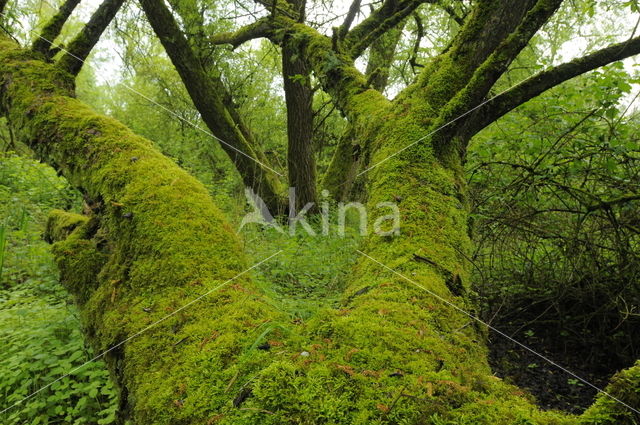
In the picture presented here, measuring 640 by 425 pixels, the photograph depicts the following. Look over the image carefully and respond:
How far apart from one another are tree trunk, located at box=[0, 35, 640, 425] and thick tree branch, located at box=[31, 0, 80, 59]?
86cm

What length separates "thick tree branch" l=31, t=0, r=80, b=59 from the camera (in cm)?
354

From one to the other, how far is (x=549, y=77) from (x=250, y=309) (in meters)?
2.60

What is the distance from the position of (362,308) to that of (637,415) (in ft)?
2.89

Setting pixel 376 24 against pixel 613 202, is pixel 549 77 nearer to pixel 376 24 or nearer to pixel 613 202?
pixel 613 202

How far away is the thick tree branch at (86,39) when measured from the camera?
11.3 ft

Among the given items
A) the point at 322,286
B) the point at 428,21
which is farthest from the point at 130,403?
the point at 428,21

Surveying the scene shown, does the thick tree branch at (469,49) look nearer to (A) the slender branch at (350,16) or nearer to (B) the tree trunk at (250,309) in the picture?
(B) the tree trunk at (250,309)

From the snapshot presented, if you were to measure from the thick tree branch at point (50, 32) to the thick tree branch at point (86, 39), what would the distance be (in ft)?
0.85

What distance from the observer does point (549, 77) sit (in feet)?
8.67

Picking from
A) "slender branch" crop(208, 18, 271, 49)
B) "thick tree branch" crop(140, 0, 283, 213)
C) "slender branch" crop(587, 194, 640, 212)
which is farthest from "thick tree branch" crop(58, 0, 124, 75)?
"slender branch" crop(587, 194, 640, 212)

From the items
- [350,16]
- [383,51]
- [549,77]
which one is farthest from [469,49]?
[383,51]

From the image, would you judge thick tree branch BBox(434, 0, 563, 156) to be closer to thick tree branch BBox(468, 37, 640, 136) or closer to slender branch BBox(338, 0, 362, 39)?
thick tree branch BBox(468, 37, 640, 136)

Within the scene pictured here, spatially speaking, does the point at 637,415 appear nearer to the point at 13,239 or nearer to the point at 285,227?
the point at 285,227

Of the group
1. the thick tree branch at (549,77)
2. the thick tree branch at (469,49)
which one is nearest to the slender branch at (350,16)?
the thick tree branch at (469,49)
